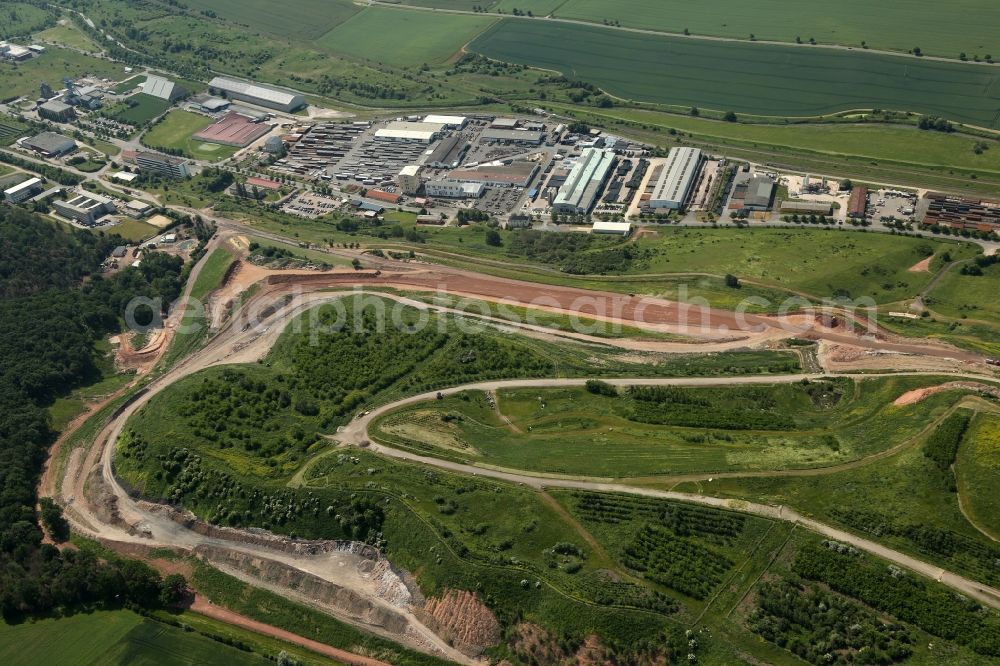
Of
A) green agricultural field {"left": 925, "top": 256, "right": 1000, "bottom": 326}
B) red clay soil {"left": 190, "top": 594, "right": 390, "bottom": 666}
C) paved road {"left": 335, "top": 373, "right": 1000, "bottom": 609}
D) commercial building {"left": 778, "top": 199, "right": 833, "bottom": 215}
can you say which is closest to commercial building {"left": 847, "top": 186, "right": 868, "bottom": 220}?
commercial building {"left": 778, "top": 199, "right": 833, "bottom": 215}

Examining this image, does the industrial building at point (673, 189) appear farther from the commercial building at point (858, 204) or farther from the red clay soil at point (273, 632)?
the red clay soil at point (273, 632)

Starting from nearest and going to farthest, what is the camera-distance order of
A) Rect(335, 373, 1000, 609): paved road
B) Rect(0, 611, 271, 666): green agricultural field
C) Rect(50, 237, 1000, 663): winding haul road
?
Rect(335, 373, 1000, 609): paved road
Rect(50, 237, 1000, 663): winding haul road
Rect(0, 611, 271, 666): green agricultural field

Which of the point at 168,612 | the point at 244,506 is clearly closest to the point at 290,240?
the point at 244,506

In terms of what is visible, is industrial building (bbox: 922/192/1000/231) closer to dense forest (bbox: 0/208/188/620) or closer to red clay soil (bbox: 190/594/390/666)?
red clay soil (bbox: 190/594/390/666)

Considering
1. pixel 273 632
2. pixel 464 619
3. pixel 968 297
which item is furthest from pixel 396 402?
pixel 968 297

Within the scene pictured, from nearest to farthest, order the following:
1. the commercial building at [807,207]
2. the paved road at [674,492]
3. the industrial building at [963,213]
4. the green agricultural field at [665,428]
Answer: the paved road at [674,492]
the green agricultural field at [665,428]
the industrial building at [963,213]
the commercial building at [807,207]

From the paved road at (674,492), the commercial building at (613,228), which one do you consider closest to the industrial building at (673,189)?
the commercial building at (613,228)

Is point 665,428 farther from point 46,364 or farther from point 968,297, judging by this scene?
point 46,364

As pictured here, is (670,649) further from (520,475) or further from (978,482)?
(978,482)
